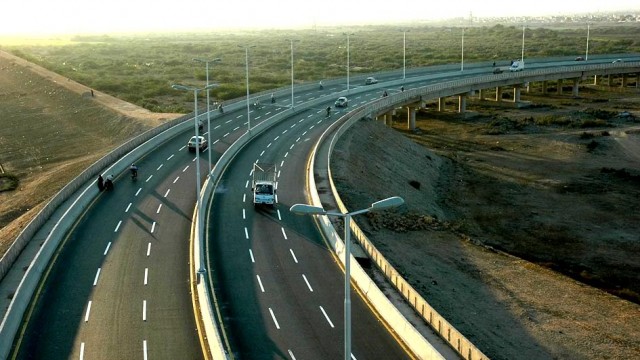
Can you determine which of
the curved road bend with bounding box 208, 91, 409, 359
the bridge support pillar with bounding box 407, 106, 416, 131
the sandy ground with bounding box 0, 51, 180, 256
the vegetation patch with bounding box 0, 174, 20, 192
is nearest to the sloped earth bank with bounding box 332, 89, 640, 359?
the bridge support pillar with bounding box 407, 106, 416, 131

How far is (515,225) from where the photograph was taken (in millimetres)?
56812

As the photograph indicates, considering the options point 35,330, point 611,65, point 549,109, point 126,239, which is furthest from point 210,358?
point 611,65

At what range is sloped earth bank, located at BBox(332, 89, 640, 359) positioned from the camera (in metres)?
35.8

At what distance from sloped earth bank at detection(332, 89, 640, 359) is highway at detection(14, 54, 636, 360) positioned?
5729 millimetres

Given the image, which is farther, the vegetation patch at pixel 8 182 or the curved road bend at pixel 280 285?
the vegetation patch at pixel 8 182

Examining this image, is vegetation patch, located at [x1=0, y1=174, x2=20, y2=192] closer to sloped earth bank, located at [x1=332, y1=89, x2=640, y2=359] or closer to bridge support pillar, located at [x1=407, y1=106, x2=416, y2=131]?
sloped earth bank, located at [x1=332, y1=89, x2=640, y2=359]

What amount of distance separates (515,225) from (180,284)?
100ft

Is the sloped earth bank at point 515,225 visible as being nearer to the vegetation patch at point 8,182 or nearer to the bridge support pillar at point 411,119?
the bridge support pillar at point 411,119

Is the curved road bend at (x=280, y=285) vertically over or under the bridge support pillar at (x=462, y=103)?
under

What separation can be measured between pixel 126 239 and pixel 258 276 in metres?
9.67

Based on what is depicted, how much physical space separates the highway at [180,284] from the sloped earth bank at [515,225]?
226 inches

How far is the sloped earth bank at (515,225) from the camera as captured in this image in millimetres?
35812

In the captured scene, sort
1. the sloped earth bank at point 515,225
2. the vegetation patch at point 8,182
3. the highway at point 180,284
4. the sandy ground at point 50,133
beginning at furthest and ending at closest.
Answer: the vegetation patch at point 8,182 → the sandy ground at point 50,133 → the sloped earth bank at point 515,225 → the highway at point 180,284

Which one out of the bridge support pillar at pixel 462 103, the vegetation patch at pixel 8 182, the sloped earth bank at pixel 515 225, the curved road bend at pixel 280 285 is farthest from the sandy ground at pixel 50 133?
the bridge support pillar at pixel 462 103
